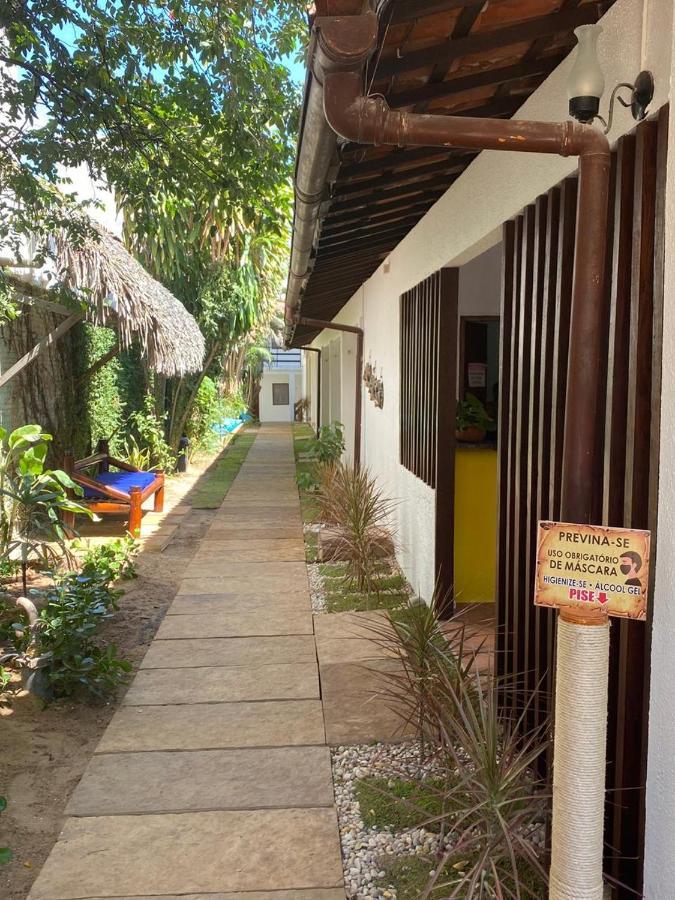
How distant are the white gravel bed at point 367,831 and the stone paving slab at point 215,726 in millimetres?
275

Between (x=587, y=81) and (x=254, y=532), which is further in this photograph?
(x=254, y=532)

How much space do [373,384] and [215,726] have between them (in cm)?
527

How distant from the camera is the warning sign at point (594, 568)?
1.62 meters

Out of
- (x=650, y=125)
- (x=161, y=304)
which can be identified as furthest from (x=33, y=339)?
(x=650, y=125)

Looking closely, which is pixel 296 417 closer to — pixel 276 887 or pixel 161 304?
pixel 161 304

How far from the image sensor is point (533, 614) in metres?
2.98

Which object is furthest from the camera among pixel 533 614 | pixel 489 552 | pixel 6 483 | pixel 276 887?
pixel 6 483

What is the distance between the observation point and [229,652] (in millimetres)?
4582

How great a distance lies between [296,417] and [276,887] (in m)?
29.1

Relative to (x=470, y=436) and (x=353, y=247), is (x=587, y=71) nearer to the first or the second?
(x=470, y=436)

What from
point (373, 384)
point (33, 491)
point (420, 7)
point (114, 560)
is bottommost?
point (114, 560)

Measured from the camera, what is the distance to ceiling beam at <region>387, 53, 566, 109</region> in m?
2.70

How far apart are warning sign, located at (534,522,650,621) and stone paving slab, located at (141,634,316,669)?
298 centimetres

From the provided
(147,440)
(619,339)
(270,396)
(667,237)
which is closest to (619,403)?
(619,339)
